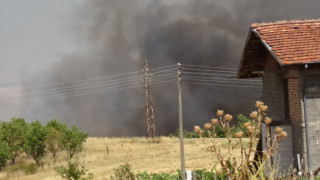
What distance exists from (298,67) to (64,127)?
4493cm

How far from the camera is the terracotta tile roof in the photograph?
18156mm

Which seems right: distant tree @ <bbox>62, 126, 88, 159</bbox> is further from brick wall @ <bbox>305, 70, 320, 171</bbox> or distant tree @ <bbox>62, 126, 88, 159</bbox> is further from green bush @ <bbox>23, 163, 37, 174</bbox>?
brick wall @ <bbox>305, 70, 320, 171</bbox>

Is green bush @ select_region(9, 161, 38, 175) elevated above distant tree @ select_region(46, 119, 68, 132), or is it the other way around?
distant tree @ select_region(46, 119, 68, 132)

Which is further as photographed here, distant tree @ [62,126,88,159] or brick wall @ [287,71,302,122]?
distant tree @ [62,126,88,159]

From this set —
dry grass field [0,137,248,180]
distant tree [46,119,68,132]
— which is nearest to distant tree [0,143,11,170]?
dry grass field [0,137,248,180]

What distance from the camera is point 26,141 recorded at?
171ft

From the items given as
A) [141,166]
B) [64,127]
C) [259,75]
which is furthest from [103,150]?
[259,75]

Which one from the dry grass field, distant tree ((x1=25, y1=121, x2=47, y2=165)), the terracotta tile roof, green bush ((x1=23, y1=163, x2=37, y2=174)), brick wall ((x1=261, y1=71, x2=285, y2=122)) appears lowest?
green bush ((x1=23, y1=163, x2=37, y2=174))

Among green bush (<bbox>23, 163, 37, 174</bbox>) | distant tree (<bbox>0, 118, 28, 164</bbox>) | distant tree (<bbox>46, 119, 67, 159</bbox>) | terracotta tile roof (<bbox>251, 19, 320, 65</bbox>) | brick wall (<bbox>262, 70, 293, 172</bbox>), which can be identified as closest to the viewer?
terracotta tile roof (<bbox>251, 19, 320, 65</bbox>)

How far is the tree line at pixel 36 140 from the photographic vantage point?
168 feet

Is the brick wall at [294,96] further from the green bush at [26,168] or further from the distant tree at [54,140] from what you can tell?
the distant tree at [54,140]

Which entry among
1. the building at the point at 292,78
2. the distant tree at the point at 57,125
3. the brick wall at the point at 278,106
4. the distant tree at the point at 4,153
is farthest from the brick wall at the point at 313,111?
the distant tree at the point at 57,125

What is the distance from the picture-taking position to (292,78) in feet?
63.3

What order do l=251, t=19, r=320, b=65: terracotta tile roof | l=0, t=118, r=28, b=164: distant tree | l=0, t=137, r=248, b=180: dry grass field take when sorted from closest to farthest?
l=251, t=19, r=320, b=65: terracotta tile roof → l=0, t=137, r=248, b=180: dry grass field → l=0, t=118, r=28, b=164: distant tree
